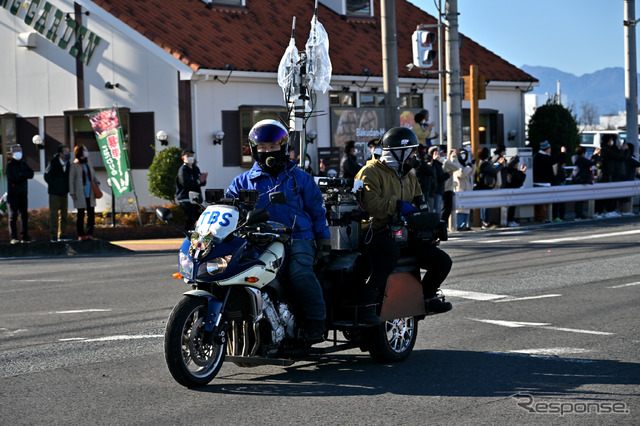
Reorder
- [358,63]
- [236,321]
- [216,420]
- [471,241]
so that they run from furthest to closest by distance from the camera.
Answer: [358,63], [471,241], [236,321], [216,420]

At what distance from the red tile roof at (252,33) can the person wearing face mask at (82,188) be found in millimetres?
5713

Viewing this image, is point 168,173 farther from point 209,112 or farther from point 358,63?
point 358,63

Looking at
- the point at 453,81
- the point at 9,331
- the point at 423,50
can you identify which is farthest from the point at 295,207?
the point at 453,81

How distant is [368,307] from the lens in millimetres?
8078

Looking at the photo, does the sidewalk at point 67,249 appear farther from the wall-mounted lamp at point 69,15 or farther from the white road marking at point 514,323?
the white road marking at point 514,323

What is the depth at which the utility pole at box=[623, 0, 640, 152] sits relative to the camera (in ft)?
102

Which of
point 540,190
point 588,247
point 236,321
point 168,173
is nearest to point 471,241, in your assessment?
point 588,247

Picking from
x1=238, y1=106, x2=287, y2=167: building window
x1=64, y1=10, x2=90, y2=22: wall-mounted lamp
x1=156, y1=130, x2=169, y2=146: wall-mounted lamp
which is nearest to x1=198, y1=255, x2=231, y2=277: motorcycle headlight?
x1=156, y1=130, x2=169, y2=146: wall-mounted lamp

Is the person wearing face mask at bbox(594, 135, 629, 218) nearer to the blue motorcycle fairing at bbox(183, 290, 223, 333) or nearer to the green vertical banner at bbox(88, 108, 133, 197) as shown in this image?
the green vertical banner at bbox(88, 108, 133, 197)

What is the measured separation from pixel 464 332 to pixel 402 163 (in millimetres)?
2147

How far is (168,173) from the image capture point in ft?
81.5

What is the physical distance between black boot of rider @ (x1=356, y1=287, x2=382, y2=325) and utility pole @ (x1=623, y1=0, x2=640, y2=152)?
2456 centimetres

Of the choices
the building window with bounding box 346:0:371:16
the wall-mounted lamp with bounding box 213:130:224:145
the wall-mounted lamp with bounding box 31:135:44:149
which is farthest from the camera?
the building window with bounding box 346:0:371:16

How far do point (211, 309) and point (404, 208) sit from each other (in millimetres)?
1932
